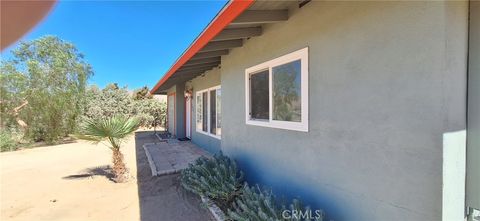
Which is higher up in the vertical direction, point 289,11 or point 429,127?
point 289,11

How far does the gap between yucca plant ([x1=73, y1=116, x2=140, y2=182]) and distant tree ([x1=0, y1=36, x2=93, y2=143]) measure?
9556 mm

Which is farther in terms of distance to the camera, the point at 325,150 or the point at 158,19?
the point at 158,19

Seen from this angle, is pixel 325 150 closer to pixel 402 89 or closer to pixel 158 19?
pixel 402 89

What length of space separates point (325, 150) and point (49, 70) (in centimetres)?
1494

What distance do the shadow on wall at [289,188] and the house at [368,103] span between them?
0.02 meters

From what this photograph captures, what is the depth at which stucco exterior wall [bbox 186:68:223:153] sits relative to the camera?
7.66 metres

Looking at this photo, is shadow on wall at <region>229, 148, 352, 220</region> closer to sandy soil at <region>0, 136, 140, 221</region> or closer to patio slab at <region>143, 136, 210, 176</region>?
sandy soil at <region>0, 136, 140, 221</region>

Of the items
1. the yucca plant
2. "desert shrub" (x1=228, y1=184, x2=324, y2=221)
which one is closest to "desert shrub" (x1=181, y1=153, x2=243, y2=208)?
"desert shrub" (x1=228, y1=184, x2=324, y2=221)

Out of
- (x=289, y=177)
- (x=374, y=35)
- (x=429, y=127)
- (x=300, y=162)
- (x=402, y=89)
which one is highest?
(x=374, y=35)

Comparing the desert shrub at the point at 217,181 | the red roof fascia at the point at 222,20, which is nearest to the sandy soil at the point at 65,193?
the desert shrub at the point at 217,181

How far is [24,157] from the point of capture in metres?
9.63

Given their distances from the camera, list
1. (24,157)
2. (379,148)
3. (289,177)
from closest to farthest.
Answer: (379,148) < (289,177) < (24,157)

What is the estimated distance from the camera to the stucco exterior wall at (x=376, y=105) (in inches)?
68.7

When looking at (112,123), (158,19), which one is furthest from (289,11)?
(158,19)
